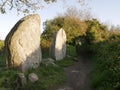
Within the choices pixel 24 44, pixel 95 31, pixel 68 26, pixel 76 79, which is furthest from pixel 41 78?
pixel 95 31

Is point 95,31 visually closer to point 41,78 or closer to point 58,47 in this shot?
point 58,47

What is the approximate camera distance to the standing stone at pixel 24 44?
57.8ft

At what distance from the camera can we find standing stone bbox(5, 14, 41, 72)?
17609 millimetres

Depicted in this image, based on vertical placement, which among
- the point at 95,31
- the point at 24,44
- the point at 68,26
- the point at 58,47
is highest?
the point at 68,26

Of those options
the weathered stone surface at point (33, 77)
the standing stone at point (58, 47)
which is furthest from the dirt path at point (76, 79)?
the standing stone at point (58, 47)

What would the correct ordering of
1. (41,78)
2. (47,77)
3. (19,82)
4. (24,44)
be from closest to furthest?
(19,82)
(41,78)
(47,77)
(24,44)

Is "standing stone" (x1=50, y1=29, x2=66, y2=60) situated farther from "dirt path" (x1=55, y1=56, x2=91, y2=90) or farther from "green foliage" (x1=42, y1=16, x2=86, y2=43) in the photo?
"green foliage" (x1=42, y1=16, x2=86, y2=43)

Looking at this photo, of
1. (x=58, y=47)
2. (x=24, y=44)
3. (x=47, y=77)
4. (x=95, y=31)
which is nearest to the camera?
(x=47, y=77)

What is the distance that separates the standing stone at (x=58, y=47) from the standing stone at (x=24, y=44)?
14.9 ft

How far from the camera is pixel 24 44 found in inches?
719

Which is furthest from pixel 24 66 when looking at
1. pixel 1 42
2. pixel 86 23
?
pixel 86 23

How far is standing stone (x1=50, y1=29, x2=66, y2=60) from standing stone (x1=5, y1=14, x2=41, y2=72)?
14.9 ft

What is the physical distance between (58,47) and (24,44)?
7.16 meters

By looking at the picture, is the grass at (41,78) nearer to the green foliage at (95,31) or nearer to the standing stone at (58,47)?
the standing stone at (58,47)
